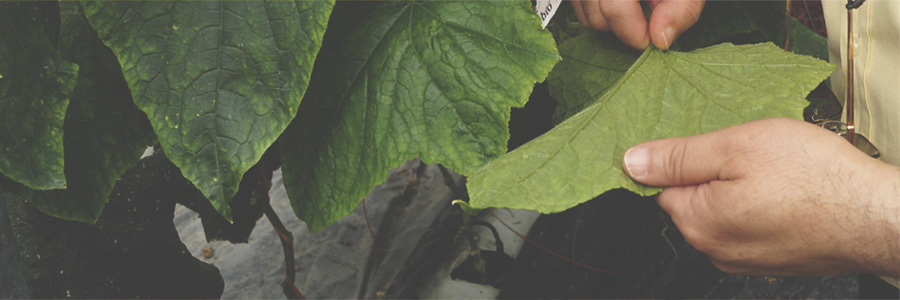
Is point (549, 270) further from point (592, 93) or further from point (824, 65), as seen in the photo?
point (824, 65)

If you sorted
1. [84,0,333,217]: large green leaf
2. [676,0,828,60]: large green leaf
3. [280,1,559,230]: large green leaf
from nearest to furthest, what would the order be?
[84,0,333,217]: large green leaf → [280,1,559,230]: large green leaf → [676,0,828,60]: large green leaf

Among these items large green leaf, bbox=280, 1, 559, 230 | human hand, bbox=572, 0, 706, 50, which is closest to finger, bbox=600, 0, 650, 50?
human hand, bbox=572, 0, 706, 50

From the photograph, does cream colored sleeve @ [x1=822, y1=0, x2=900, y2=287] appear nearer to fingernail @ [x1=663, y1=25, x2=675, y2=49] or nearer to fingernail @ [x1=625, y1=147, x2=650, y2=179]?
fingernail @ [x1=663, y1=25, x2=675, y2=49]

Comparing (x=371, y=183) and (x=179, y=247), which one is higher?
(x=371, y=183)

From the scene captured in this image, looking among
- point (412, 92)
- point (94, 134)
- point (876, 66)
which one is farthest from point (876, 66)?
point (94, 134)

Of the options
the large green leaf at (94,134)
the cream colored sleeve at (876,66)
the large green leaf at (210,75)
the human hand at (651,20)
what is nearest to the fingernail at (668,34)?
the human hand at (651,20)

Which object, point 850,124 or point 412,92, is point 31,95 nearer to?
point 412,92

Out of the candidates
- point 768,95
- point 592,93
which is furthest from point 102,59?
point 768,95
